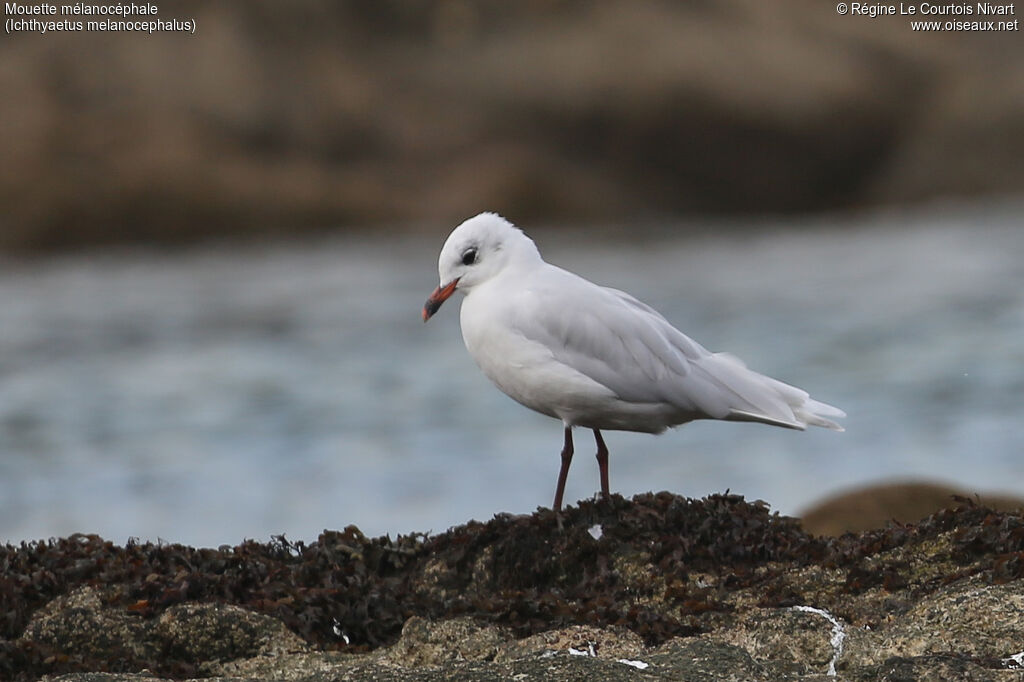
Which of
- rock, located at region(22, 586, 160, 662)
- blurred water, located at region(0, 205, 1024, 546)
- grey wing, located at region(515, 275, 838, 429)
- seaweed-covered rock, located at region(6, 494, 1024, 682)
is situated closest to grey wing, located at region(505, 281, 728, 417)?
grey wing, located at region(515, 275, 838, 429)

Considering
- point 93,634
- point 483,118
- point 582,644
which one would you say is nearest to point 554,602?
point 582,644

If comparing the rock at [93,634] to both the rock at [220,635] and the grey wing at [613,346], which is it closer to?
the rock at [220,635]

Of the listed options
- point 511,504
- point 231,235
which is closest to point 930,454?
point 511,504

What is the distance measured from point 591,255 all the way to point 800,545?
52.8ft

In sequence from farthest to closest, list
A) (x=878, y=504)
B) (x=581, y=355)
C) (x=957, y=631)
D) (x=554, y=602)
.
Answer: (x=878, y=504) → (x=581, y=355) → (x=554, y=602) → (x=957, y=631)

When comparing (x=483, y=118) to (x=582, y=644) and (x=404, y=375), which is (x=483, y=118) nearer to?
(x=404, y=375)

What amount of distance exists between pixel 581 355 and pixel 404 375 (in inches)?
421

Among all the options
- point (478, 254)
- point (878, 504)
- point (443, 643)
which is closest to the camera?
point (443, 643)

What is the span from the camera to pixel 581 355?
6211mm

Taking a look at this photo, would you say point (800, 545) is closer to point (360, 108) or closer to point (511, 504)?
point (511, 504)

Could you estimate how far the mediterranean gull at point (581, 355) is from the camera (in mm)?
6148

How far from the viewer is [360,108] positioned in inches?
914

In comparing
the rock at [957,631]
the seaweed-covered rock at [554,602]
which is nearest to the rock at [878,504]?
the seaweed-covered rock at [554,602]

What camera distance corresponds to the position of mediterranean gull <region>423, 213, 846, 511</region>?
6.15 meters
